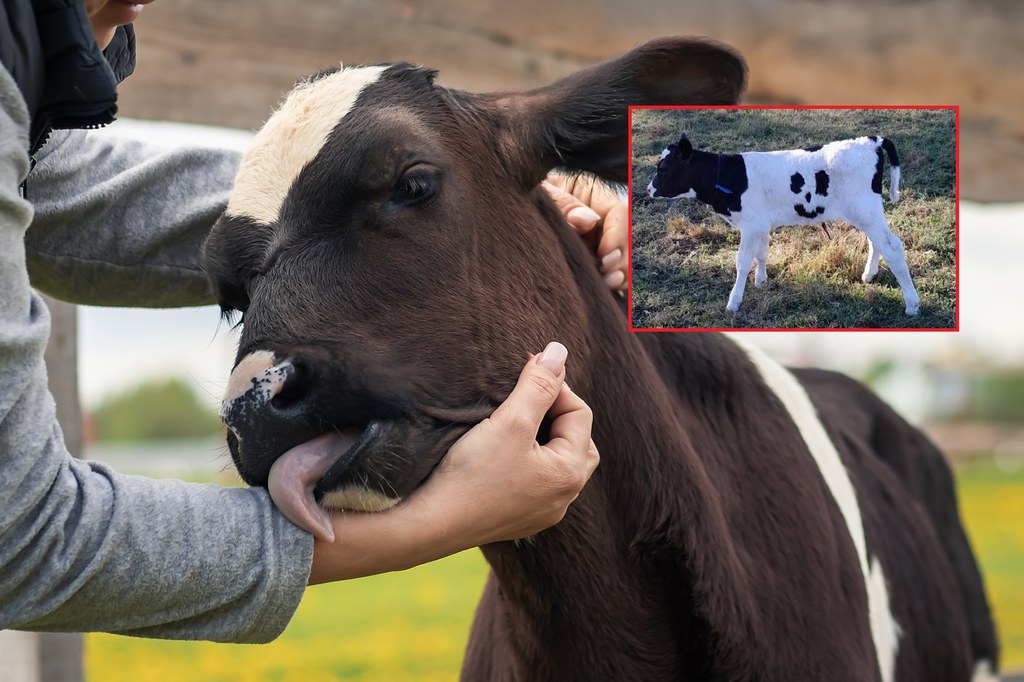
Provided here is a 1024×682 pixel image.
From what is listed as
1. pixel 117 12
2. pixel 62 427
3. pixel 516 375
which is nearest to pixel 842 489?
pixel 516 375

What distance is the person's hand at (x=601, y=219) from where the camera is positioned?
6.26 feet

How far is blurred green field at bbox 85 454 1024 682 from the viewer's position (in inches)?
221

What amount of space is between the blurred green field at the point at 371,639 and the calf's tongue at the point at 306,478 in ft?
11.1

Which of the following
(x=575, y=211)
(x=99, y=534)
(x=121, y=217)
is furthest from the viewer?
(x=121, y=217)

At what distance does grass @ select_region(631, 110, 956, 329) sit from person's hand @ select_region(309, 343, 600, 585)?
0.85 feet

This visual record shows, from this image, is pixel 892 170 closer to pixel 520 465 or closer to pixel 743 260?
pixel 743 260

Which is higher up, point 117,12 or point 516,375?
point 117,12

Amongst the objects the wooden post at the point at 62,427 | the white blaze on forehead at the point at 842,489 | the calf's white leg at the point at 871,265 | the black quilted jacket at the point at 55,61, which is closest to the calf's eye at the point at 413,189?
the black quilted jacket at the point at 55,61

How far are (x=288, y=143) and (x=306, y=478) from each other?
48 cm

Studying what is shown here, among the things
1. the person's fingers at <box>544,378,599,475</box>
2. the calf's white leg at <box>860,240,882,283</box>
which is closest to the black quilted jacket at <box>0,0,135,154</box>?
the person's fingers at <box>544,378,599,475</box>

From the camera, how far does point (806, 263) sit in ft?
5.15

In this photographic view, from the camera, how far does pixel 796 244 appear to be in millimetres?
1573

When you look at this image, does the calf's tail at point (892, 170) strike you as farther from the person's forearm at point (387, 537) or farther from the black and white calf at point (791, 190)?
the person's forearm at point (387, 537)

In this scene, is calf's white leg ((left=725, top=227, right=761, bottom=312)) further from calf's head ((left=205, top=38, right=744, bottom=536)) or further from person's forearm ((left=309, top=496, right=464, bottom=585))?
person's forearm ((left=309, top=496, right=464, bottom=585))
